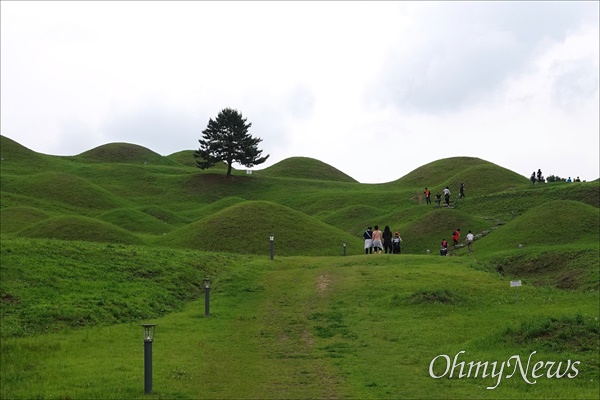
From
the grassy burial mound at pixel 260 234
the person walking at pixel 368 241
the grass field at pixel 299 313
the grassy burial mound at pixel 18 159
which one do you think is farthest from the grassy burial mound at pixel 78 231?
the grassy burial mound at pixel 18 159

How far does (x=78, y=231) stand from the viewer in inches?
2042

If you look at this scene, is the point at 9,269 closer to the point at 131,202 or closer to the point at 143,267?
the point at 143,267

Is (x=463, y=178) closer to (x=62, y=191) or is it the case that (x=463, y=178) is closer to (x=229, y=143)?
(x=229, y=143)

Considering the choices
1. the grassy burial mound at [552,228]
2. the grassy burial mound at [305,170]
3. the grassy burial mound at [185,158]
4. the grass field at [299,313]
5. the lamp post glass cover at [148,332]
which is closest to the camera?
the lamp post glass cover at [148,332]

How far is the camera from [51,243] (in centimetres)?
3250

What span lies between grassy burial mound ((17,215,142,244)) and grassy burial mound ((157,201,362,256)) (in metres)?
4.07

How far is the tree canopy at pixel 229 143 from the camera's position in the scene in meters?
103

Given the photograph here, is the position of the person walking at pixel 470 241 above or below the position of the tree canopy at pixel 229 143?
below

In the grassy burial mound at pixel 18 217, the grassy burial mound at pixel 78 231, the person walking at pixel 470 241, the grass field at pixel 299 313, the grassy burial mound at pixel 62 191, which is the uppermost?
the grassy burial mound at pixel 62 191

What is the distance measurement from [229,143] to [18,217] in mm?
43648

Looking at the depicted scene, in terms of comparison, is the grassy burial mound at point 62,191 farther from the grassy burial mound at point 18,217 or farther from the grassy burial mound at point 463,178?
the grassy burial mound at point 463,178

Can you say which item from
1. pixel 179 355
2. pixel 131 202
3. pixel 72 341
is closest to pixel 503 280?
pixel 179 355

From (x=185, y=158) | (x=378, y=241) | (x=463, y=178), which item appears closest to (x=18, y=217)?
(x=378, y=241)

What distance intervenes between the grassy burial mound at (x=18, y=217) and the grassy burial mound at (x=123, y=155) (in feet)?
193
